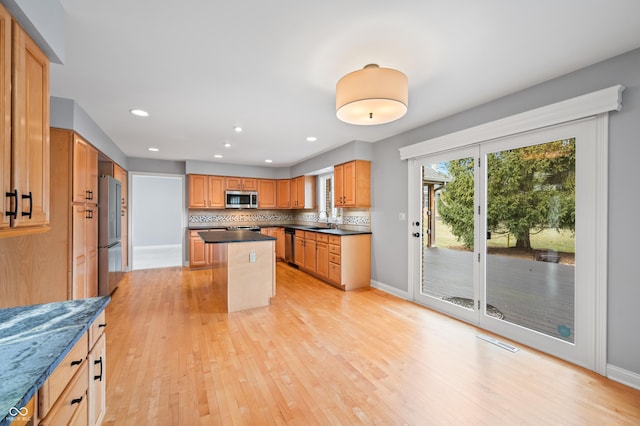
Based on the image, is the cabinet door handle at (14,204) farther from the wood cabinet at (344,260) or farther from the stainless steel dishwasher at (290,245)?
the stainless steel dishwasher at (290,245)

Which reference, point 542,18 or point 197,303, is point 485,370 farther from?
point 197,303

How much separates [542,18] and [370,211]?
337 centimetres

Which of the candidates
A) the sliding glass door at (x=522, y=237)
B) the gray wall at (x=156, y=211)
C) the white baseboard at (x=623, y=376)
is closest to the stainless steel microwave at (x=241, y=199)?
the gray wall at (x=156, y=211)

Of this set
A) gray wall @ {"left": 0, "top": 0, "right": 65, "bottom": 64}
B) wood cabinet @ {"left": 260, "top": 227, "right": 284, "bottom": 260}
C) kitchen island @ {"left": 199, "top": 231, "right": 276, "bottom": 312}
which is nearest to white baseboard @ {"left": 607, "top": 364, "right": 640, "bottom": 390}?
kitchen island @ {"left": 199, "top": 231, "right": 276, "bottom": 312}

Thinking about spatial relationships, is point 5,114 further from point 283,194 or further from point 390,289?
point 283,194

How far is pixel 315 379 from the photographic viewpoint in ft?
6.99

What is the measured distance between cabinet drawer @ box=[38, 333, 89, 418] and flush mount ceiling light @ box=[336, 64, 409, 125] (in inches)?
81.6

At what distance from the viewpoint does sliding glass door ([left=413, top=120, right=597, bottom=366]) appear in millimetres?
2326

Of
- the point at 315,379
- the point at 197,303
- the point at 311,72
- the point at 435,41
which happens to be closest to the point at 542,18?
the point at 435,41

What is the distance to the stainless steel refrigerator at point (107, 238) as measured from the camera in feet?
12.8

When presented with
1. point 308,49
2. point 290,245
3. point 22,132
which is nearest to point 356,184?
point 290,245

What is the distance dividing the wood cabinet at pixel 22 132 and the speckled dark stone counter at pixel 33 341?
1.35 feet

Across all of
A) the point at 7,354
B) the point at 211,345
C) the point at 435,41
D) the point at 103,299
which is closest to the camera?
the point at 7,354

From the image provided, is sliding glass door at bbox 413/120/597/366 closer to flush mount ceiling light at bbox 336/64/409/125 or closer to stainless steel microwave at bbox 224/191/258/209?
flush mount ceiling light at bbox 336/64/409/125
